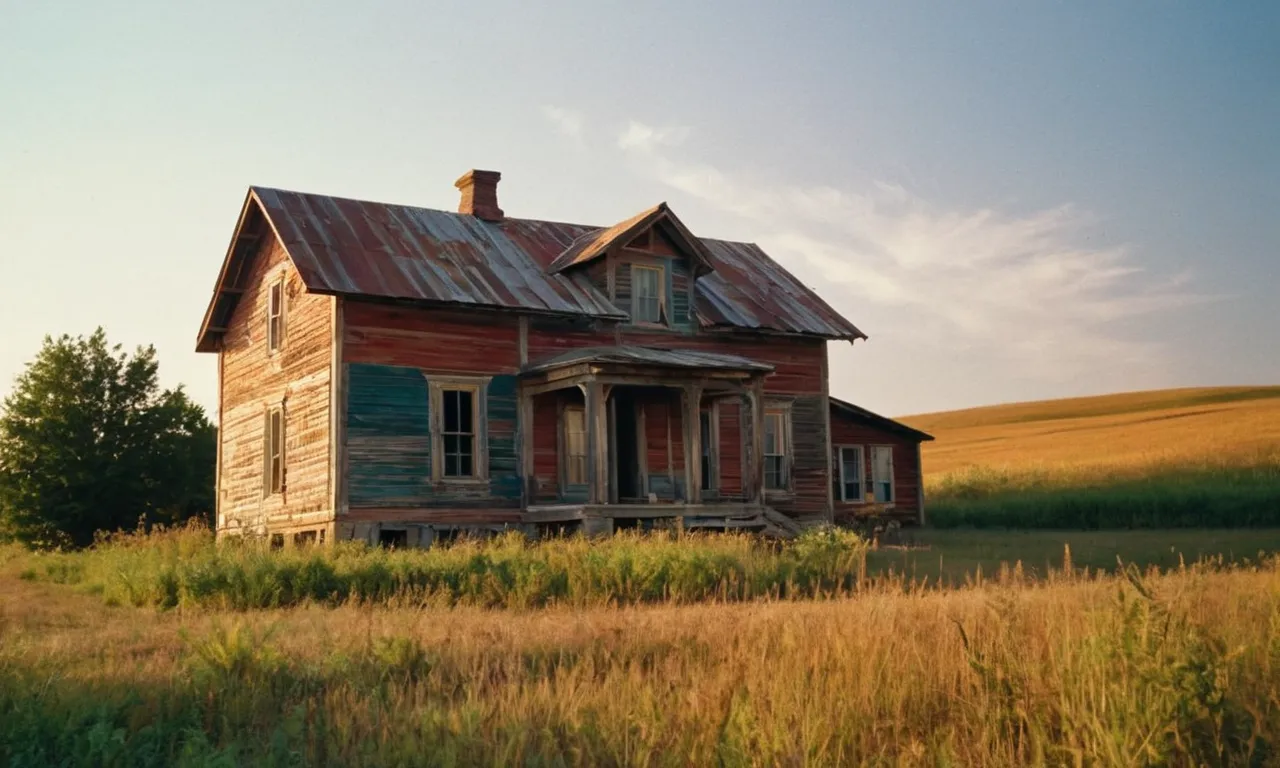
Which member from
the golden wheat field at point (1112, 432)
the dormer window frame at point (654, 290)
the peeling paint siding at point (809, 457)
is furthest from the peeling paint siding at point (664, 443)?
the golden wheat field at point (1112, 432)

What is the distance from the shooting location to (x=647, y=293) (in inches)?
982

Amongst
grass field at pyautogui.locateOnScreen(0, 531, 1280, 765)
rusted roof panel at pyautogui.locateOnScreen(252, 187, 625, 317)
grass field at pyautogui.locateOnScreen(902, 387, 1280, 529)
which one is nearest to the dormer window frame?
rusted roof panel at pyautogui.locateOnScreen(252, 187, 625, 317)

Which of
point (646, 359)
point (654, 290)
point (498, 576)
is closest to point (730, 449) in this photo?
point (654, 290)

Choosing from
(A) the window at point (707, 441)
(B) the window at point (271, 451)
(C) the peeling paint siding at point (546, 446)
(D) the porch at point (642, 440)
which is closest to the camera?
(D) the porch at point (642, 440)

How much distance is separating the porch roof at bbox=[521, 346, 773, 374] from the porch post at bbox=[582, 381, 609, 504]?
20.3 inches

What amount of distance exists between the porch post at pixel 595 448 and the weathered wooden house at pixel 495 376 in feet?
0.11

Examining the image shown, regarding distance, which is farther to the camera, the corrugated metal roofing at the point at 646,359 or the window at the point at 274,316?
the window at the point at 274,316

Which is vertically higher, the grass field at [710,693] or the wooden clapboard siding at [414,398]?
the wooden clapboard siding at [414,398]

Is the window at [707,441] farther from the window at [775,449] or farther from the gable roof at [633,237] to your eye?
the gable roof at [633,237]

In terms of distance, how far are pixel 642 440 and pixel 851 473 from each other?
10007mm

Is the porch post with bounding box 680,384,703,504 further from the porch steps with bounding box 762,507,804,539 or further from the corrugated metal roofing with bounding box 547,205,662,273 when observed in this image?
the corrugated metal roofing with bounding box 547,205,662,273

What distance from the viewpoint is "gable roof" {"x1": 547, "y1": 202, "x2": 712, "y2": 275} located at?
24.0 meters

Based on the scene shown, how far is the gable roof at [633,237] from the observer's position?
23969 mm

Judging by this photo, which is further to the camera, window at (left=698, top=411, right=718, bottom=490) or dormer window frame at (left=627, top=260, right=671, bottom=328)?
window at (left=698, top=411, right=718, bottom=490)
